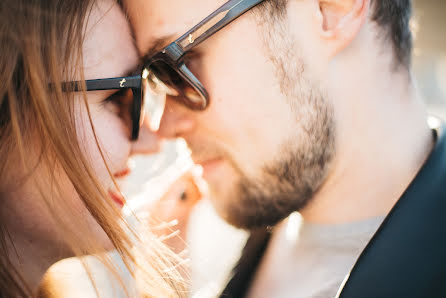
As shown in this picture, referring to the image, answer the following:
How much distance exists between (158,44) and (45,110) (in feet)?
1.60

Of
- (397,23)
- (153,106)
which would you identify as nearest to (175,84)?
(153,106)

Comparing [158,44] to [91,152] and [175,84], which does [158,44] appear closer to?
[175,84]

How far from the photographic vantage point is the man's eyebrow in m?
1.38

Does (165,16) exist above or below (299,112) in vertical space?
above

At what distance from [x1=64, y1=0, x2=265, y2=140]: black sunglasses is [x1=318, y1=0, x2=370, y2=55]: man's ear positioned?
309 millimetres

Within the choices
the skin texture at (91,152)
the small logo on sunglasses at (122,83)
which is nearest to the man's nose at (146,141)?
the skin texture at (91,152)

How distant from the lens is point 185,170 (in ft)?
7.25

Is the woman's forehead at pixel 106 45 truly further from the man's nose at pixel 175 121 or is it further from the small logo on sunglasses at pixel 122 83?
the man's nose at pixel 175 121

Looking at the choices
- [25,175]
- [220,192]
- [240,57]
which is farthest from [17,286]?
[240,57]

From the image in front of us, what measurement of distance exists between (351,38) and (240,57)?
454 millimetres

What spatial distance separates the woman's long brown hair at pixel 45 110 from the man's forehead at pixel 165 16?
22 cm

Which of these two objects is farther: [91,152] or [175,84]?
[175,84]

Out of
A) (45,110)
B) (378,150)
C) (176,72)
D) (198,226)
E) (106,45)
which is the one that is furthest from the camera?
(198,226)

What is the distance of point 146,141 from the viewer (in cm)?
174
